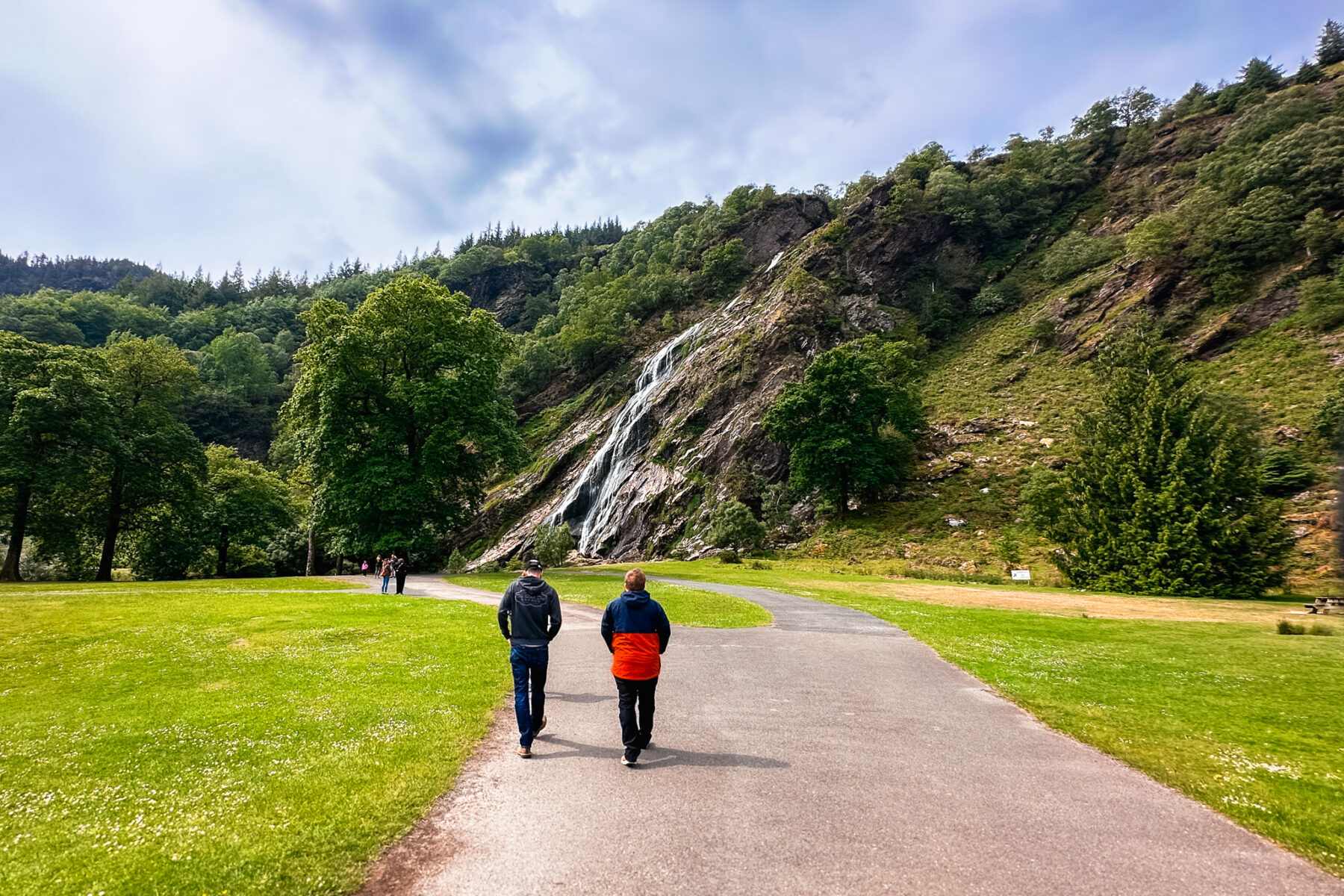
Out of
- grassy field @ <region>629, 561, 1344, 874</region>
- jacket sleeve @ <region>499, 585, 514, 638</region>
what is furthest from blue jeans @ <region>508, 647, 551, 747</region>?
grassy field @ <region>629, 561, 1344, 874</region>

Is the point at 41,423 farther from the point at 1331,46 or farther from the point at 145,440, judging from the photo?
the point at 1331,46

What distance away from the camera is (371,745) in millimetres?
7664

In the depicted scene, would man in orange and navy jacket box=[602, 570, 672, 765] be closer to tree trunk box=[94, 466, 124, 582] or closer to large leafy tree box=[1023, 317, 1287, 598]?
large leafy tree box=[1023, 317, 1287, 598]

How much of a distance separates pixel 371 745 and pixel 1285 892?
958cm

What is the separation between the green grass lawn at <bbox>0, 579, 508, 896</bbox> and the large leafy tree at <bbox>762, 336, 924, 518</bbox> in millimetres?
36330

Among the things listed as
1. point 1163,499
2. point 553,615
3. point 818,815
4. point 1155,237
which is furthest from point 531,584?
point 1155,237

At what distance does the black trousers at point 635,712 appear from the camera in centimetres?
733

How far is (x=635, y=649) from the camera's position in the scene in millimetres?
7809

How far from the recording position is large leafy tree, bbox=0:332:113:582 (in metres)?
32.1

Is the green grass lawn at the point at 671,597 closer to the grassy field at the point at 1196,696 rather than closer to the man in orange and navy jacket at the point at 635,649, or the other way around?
the grassy field at the point at 1196,696

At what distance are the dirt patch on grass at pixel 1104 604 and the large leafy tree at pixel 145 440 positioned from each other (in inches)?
1716

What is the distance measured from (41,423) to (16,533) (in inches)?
253

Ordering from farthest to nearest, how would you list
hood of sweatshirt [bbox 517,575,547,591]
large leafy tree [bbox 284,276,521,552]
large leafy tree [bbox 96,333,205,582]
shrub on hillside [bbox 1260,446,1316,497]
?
large leafy tree [bbox 96,333,205,582]
large leafy tree [bbox 284,276,521,552]
shrub on hillside [bbox 1260,446,1316,497]
hood of sweatshirt [bbox 517,575,547,591]

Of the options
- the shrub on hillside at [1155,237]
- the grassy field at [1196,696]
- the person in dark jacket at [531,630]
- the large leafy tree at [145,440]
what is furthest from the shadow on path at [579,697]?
the shrub on hillside at [1155,237]
